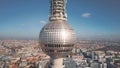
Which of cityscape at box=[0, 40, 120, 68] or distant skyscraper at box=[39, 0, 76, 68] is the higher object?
distant skyscraper at box=[39, 0, 76, 68]

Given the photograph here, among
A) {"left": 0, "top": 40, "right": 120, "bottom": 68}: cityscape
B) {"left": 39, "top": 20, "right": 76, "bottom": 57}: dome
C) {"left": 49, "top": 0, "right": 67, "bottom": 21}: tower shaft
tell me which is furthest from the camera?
{"left": 0, "top": 40, "right": 120, "bottom": 68}: cityscape

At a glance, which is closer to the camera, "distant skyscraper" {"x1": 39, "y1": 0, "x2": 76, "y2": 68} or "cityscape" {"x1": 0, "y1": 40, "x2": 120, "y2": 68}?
"distant skyscraper" {"x1": 39, "y1": 0, "x2": 76, "y2": 68}

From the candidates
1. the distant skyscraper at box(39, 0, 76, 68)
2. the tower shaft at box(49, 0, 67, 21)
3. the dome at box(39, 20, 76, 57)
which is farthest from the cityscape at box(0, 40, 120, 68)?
the tower shaft at box(49, 0, 67, 21)

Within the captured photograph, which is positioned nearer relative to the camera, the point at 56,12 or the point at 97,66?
the point at 56,12

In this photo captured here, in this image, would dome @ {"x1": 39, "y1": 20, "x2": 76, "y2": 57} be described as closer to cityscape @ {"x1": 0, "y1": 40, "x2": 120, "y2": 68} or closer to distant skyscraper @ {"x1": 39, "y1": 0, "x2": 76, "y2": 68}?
distant skyscraper @ {"x1": 39, "y1": 0, "x2": 76, "y2": 68}

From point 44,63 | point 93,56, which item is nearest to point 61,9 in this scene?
point 44,63

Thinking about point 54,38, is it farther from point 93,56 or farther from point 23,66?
point 93,56

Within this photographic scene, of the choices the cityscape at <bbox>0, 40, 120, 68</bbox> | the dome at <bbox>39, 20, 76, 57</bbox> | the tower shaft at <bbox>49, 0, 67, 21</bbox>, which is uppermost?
the tower shaft at <bbox>49, 0, 67, 21</bbox>

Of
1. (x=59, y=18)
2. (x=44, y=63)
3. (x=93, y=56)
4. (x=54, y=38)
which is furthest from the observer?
(x=93, y=56)

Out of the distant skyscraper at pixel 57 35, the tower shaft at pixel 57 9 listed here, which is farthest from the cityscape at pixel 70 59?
the tower shaft at pixel 57 9

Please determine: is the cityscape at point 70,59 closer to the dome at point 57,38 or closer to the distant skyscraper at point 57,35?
the distant skyscraper at point 57,35
